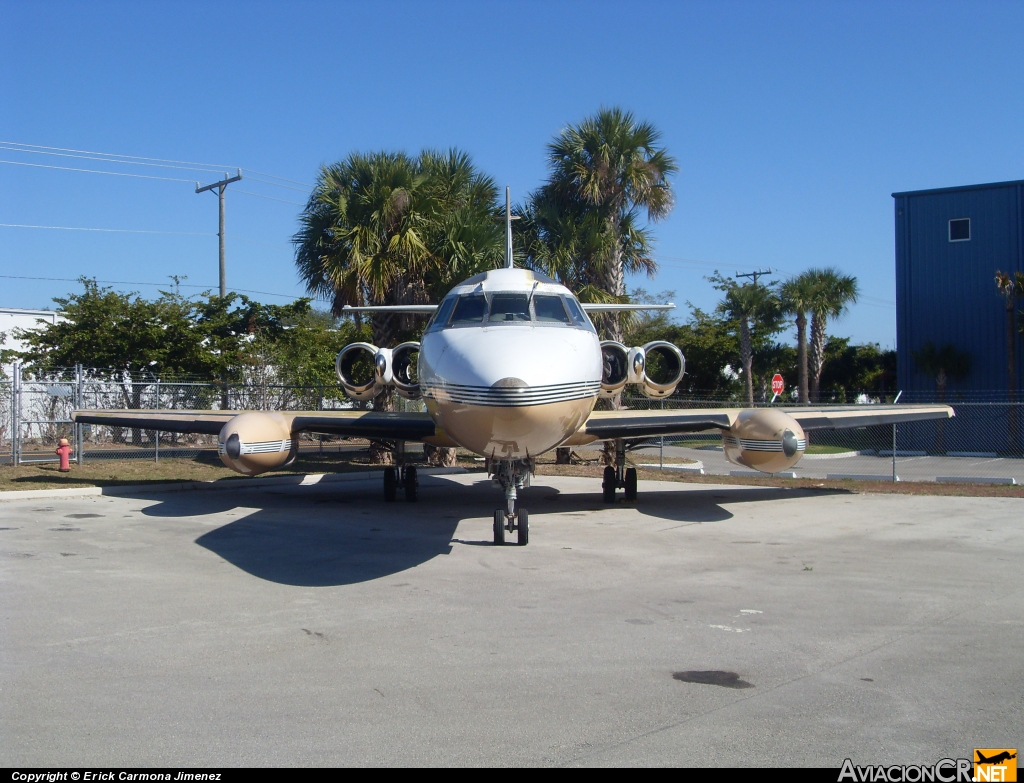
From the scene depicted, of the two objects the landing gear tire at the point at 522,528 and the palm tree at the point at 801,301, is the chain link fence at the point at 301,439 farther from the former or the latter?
the landing gear tire at the point at 522,528

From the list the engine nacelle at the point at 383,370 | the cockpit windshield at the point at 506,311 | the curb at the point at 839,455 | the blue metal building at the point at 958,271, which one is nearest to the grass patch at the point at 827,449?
the curb at the point at 839,455

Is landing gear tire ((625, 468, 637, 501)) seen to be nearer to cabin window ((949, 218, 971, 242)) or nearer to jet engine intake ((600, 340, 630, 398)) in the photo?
jet engine intake ((600, 340, 630, 398))

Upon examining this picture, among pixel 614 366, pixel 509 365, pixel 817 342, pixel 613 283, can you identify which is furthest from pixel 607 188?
pixel 817 342

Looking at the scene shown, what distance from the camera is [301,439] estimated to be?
27.6 metres

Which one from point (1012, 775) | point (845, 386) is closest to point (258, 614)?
point (1012, 775)

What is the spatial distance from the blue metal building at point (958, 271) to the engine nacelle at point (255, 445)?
89.3 feet

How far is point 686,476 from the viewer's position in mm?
20422

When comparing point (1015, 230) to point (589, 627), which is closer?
point (589, 627)

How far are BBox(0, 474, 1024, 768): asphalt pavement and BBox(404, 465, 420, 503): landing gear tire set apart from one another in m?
3.02

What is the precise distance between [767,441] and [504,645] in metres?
7.77

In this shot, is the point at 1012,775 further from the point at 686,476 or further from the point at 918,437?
the point at 918,437

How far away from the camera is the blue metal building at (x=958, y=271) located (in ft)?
101

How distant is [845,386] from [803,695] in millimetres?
48146

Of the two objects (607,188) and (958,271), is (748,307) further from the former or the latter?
(607,188)
